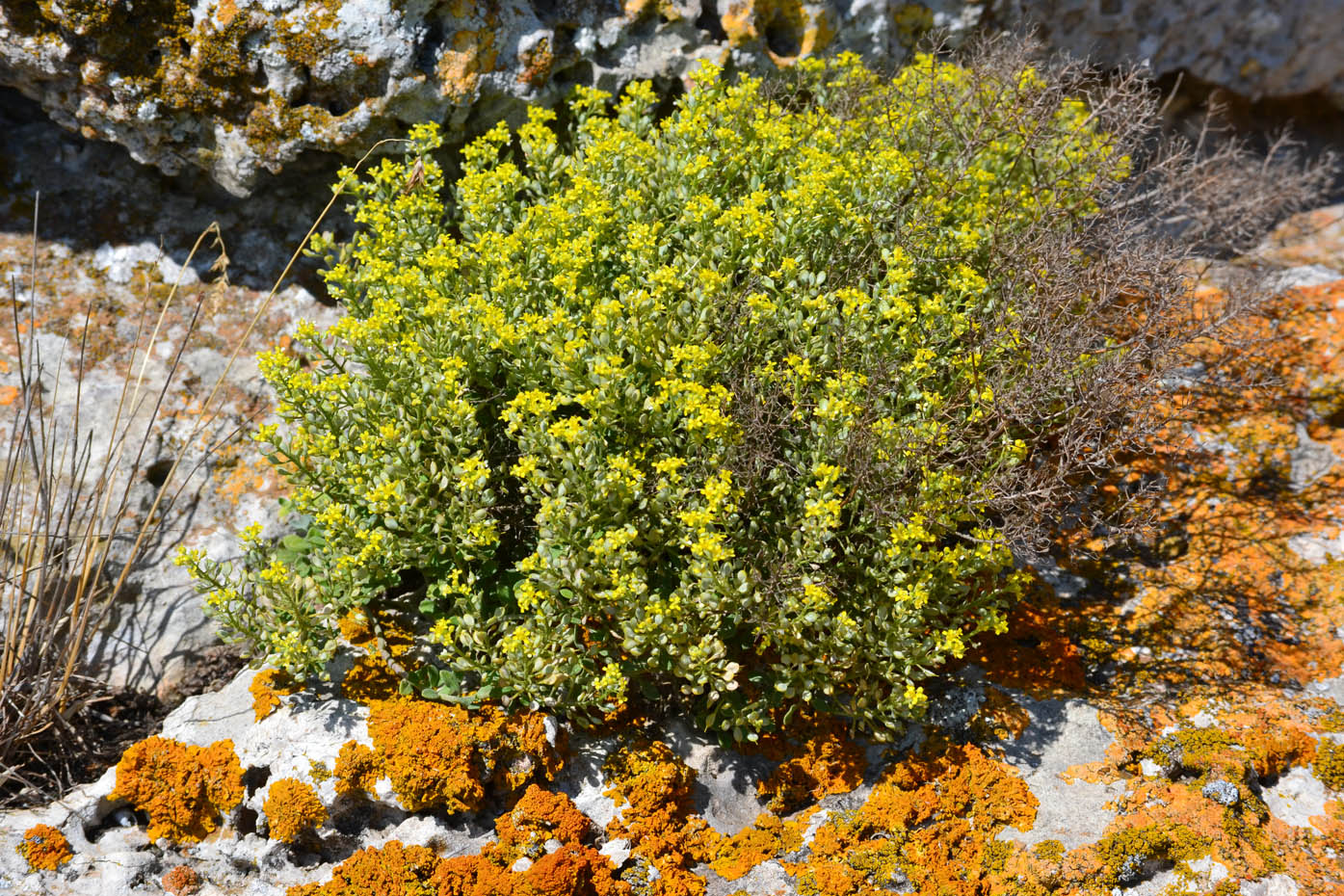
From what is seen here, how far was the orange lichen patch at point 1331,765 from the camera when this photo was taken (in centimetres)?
347

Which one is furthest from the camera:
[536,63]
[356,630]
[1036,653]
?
[536,63]

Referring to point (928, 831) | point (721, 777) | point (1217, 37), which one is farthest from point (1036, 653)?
point (1217, 37)

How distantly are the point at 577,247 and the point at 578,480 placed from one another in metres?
1.00

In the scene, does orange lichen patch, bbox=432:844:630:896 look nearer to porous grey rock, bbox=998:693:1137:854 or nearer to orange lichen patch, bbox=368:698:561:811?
orange lichen patch, bbox=368:698:561:811

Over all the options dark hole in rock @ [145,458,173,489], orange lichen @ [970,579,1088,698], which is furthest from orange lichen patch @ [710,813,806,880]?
dark hole in rock @ [145,458,173,489]

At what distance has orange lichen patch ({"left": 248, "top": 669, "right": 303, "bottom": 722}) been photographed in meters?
3.57

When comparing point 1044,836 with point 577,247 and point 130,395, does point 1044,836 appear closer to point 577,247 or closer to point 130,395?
point 577,247

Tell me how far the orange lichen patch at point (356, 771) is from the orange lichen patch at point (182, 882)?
56 centimetres

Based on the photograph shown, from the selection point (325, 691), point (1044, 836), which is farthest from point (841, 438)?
point (325, 691)

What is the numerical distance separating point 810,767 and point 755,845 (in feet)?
1.18

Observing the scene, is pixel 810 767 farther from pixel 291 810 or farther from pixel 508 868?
pixel 291 810

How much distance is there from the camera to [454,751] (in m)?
3.35

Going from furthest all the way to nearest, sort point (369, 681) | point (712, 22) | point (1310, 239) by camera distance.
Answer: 1. point (1310, 239)
2. point (712, 22)
3. point (369, 681)

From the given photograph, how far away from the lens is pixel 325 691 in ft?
12.0
